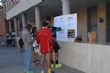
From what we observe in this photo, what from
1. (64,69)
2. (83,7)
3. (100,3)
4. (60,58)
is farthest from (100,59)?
(83,7)

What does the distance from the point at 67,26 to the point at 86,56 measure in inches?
60.7

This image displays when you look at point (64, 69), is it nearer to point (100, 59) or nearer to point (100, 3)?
point (100, 59)

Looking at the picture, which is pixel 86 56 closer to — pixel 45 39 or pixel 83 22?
pixel 45 39

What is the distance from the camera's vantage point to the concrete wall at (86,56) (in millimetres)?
4156

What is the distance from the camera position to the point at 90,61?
4.65 metres

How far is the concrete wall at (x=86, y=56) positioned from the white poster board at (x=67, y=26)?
0.29m

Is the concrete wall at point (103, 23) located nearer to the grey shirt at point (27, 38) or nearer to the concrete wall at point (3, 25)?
the grey shirt at point (27, 38)

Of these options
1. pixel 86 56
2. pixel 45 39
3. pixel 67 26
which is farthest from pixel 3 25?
pixel 86 56

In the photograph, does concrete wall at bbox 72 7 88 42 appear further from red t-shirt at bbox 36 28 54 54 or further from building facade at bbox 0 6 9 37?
building facade at bbox 0 6 9 37

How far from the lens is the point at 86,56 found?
15.8 feet

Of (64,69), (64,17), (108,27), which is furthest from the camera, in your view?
(108,27)

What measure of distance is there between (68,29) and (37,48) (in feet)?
5.46

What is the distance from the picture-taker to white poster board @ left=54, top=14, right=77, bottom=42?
5.49 meters

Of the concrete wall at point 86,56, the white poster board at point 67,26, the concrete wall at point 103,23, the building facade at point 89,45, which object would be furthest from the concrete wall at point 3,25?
the concrete wall at point 86,56
